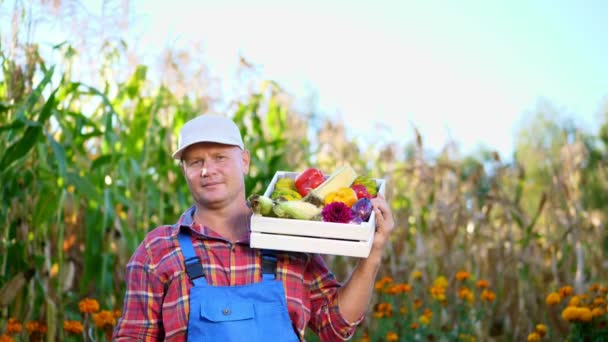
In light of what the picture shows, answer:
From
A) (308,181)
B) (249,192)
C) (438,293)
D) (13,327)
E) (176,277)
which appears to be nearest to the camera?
(176,277)

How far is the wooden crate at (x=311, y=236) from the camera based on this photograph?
2281 millimetres

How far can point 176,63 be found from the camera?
205 inches

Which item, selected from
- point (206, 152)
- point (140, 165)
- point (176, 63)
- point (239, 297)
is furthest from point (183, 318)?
point (176, 63)

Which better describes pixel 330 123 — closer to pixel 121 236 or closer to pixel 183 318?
pixel 121 236

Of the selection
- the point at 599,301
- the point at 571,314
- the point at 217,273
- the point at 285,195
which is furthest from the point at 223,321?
the point at 599,301

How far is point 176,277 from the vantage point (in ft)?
7.94

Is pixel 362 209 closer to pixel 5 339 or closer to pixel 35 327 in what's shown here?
pixel 5 339

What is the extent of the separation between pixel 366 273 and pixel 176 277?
553 mm

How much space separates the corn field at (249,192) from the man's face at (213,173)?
39.2 inches

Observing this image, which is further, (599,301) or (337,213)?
(599,301)

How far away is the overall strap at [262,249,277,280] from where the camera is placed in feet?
8.09

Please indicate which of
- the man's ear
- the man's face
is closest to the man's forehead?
the man's face

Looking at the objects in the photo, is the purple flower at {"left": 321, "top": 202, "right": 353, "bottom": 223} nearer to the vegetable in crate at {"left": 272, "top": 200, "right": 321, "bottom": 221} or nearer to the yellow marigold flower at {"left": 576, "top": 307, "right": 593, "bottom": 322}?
the vegetable in crate at {"left": 272, "top": 200, "right": 321, "bottom": 221}

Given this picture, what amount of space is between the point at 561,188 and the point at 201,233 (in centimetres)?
310
